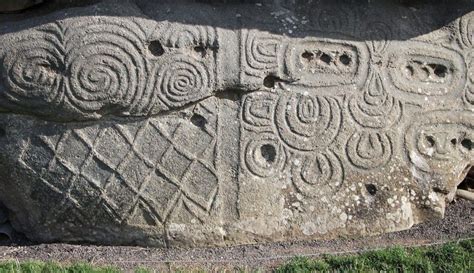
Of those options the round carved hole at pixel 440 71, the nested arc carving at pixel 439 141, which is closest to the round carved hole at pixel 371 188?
the nested arc carving at pixel 439 141

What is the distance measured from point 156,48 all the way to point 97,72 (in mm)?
352

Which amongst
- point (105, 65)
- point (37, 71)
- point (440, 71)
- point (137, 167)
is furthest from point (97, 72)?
point (440, 71)

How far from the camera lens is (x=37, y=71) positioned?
4328mm

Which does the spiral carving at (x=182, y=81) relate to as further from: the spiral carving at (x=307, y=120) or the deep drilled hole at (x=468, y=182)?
the deep drilled hole at (x=468, y=182)

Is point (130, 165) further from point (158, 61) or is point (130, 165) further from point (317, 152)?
point (317, 152)

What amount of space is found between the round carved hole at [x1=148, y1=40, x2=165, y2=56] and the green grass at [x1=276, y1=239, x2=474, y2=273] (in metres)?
1.34

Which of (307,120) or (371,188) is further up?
(307,120)

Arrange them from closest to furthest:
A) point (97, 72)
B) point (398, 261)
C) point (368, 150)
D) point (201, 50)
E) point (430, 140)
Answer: point (398, 261), point (97, 72), point (201, 50), point (368, 150), point (430, 140)

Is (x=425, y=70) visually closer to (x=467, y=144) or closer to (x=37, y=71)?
(x=467, y=144)

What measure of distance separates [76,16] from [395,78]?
6.06 feet

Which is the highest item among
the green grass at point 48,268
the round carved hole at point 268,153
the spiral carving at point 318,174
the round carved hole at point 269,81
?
the round carved hole at point 269,81

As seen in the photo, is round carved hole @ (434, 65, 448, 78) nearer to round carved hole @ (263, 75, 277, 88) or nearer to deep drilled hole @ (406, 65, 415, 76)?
deep drilled hole @ (406, 65, 415, 76)

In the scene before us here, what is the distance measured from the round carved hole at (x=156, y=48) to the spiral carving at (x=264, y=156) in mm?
706

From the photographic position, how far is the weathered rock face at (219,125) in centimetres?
436
